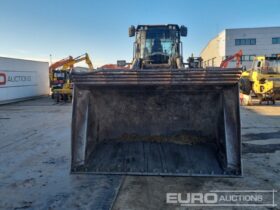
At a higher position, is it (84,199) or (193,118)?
(193,118)

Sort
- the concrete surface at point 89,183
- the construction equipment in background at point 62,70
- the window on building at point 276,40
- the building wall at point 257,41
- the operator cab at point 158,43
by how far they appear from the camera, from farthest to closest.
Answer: the building wall at point 257,41, the window on building at point 276,40, the construction equipment in background at point 62,70, the operator cab at point 158,43, the concrete surface at point 89,183

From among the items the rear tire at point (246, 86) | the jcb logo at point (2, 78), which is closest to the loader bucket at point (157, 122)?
the rear tire at point (246, 86)

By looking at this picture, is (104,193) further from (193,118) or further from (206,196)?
(193,118)

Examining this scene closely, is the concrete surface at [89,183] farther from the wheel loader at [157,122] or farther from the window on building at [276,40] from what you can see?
the window on building at [276,40]

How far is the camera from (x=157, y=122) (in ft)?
15.3

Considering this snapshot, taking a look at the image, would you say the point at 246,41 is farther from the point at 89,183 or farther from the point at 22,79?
the point at 89,183

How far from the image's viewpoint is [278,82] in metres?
12.3

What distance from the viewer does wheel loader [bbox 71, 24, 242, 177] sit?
12.2 ft

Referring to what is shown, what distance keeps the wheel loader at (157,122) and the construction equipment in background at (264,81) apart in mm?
9079

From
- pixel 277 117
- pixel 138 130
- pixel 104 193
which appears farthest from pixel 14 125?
pixel 277 117

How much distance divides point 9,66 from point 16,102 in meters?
2.07

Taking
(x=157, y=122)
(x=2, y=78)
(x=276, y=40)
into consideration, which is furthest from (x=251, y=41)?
(x=157, y=122)

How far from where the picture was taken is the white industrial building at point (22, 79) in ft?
53.4

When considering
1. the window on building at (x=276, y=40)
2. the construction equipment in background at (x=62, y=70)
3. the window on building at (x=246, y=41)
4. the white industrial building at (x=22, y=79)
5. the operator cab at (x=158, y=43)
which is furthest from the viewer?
the window on building at (x=246, y=41)
